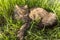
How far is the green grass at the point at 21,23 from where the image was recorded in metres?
2.11

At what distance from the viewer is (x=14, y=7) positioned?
89.7 inches

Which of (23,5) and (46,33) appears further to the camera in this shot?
(23,5)

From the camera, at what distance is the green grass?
211 centimetres

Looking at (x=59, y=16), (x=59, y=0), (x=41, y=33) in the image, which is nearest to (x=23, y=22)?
(x=41, y=33)

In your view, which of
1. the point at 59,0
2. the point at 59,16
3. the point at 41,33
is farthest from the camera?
the point at 59,0

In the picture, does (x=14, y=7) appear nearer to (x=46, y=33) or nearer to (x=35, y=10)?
(x=35, y=10)

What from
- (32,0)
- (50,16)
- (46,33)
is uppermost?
(32,0)

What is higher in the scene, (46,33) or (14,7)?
(14,7)

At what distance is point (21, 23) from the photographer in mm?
2174

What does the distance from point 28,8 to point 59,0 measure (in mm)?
397

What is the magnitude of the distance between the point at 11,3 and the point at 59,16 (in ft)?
1.67

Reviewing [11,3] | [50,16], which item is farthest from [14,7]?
[50,16]

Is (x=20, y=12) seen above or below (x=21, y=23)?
above

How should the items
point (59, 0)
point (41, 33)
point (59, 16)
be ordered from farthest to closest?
point (59, 0), point (59, 16), point (41, 33)
